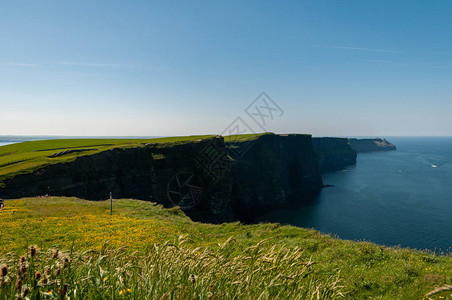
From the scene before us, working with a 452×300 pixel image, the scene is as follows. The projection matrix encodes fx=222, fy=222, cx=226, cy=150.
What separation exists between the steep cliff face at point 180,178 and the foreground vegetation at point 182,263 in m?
20.2

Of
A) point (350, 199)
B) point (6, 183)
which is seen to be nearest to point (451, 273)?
point (6, 183)

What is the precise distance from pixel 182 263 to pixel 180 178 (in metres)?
72.3

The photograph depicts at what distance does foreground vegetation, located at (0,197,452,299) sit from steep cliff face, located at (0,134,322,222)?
2020 cm

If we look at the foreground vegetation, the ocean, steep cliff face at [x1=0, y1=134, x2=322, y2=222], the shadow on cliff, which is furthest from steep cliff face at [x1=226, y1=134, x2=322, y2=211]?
the foreground vegetation

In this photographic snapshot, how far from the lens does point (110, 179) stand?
5969 cm

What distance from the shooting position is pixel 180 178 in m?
74.8

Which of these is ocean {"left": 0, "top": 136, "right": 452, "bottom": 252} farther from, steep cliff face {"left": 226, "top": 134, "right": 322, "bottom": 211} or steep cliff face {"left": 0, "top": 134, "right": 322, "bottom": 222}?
steep cliff face {"left": 0, "top": 134, "right": 322, "bottom": 222}

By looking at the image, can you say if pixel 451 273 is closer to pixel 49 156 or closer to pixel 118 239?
pixel 118 239

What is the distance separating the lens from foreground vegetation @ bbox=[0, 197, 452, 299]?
3.85 meters

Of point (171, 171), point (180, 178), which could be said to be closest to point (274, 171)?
point (180, 178)

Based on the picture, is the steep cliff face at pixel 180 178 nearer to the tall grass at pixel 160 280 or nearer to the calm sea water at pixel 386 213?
the calm sea water at pixel 386 213

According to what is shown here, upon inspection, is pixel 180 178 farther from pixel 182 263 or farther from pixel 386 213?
pixel 386 213

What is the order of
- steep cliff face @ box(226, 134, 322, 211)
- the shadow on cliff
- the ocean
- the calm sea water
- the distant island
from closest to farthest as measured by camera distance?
1. the distant island
2. the ocean
3. the calm sea water
4. the shadow on cliff
5. steep cliff face @ box(226, 134, 322, 211)

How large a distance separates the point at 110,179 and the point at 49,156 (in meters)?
14.5
